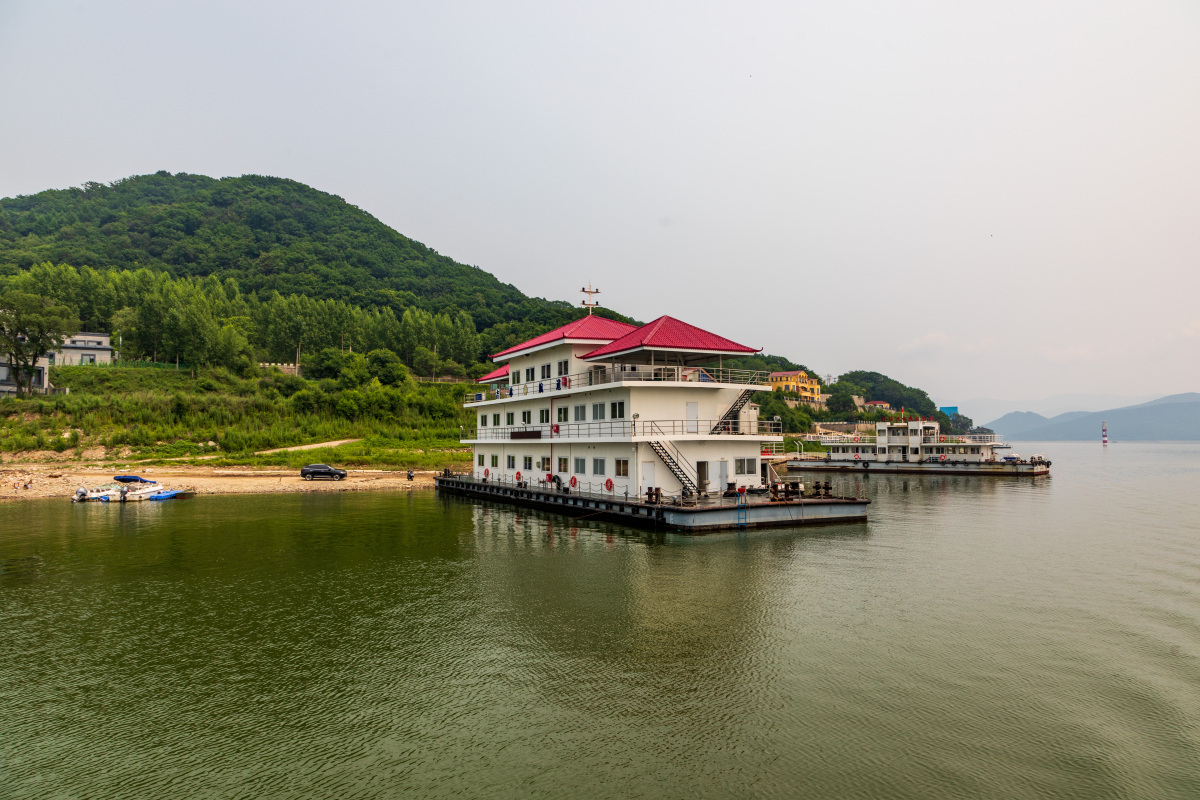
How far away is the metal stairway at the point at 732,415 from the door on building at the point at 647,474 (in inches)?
158

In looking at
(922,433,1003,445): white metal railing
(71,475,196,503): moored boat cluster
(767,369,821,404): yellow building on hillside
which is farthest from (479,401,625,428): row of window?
(767,369,821,404): yellow building on hillside

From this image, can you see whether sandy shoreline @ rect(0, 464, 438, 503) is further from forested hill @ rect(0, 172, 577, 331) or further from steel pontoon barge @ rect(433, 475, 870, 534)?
forested hill @ rect(0, 172, 577, 331)

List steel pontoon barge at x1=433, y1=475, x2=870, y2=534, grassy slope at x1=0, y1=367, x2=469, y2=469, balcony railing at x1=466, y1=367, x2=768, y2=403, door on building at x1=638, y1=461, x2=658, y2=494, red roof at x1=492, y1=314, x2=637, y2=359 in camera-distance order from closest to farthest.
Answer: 1. steel pontoon barge at x1=433, y1=475, x2=870, y2=534
2. door on building at x1=638, y1=461, x2=658, y2=494
3. balcony railing at x1=466, y1=367, x2=768, y2=403
4. red roof at x1=492, y1=314, x2=637, y2=359
5. grassy slope at x1=0, y1=367, x2=469, y2=469

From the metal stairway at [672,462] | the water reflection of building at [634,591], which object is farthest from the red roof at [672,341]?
the water reflection of building at [634,591]

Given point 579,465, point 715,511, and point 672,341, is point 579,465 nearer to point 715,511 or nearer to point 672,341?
point 672,341

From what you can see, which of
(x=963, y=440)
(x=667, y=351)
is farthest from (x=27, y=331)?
(x=963, y=440)

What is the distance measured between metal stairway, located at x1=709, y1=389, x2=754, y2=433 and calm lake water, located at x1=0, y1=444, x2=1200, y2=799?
8.02 metres

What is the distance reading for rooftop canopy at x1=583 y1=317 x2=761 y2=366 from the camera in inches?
1256

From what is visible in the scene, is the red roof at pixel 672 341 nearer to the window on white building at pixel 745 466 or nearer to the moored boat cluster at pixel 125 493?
the window on white building at pixel 745 466

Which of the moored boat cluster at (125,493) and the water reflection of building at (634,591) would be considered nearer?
the water reflection of building at (634,591)

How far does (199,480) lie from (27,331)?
36270 mm

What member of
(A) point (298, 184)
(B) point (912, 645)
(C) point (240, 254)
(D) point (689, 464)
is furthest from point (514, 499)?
(A) point (298, 184)

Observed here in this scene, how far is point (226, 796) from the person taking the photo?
892cm

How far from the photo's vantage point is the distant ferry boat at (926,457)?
2749 inches
